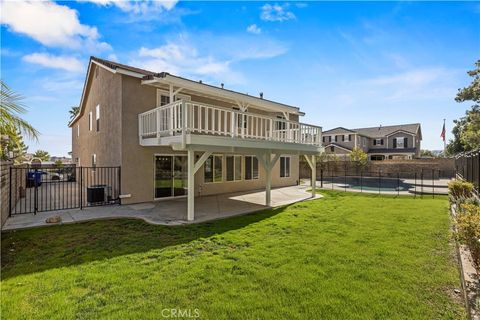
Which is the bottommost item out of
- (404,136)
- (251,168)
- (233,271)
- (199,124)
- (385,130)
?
(233,271)

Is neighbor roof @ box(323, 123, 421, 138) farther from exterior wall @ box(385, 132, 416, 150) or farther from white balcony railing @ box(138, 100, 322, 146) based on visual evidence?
white balcony railing @ box(138, 100, 322, 146)

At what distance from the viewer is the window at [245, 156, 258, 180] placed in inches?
635

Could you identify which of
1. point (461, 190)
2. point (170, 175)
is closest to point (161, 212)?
point (170, 175)

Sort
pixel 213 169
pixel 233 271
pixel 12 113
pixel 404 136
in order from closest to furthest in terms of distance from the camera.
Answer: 1. pixel 12 113
2. pixel 233 271
3. pixel 213 169
4. pixel 404 136

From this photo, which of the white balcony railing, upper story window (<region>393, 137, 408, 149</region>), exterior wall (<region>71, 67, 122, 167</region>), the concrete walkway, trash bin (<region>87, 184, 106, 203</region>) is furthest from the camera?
upper story window (<region>393, 137, 408, 149</region>)

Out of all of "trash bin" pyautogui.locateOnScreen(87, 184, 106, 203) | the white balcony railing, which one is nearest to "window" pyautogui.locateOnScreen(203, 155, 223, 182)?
the white balcony railing

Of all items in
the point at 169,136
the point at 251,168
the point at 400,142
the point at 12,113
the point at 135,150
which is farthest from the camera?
the point at 400,142

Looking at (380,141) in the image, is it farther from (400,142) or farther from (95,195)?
(95,195)

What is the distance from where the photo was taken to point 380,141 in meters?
40.3

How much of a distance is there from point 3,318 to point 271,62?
41.4 ft

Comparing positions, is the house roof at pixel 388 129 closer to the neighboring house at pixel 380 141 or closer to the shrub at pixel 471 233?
the neighboring house at pixel 380 141

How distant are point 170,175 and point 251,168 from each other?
5.89 metres

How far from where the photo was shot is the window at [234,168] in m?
14.9

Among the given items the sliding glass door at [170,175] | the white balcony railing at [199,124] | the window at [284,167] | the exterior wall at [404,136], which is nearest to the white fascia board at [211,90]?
the white balcony railing at [199,124]
